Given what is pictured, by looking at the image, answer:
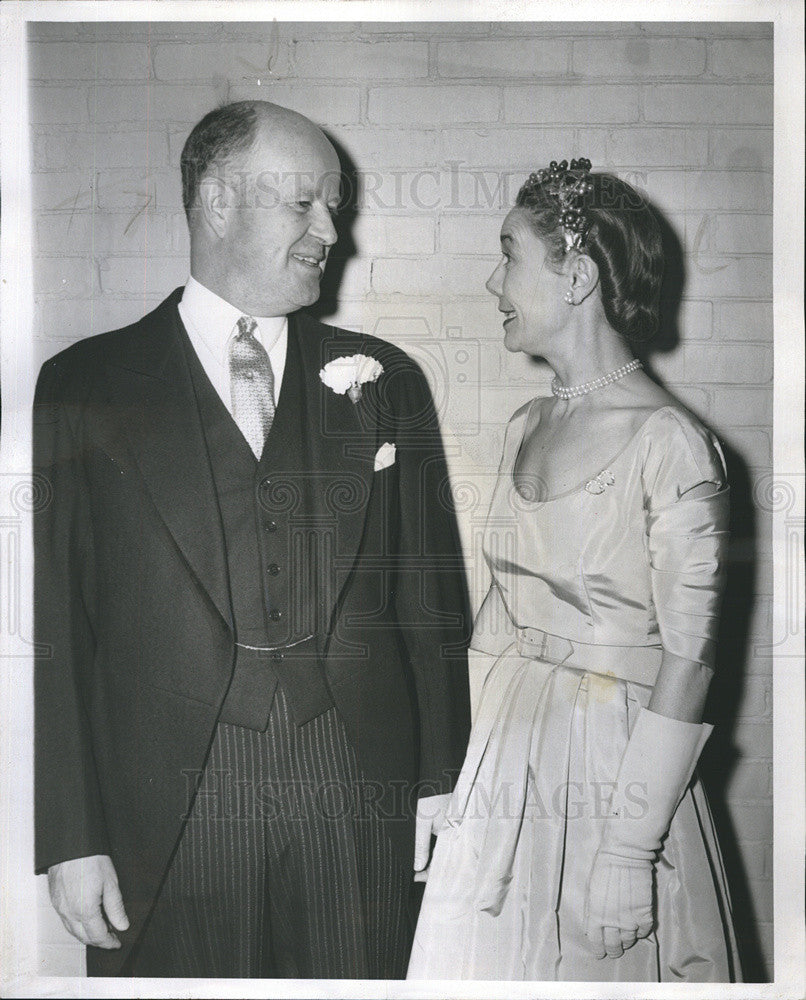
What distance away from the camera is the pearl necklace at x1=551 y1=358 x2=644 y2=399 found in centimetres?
182

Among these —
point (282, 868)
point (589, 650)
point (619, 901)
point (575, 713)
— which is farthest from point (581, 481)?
point (282, 868)

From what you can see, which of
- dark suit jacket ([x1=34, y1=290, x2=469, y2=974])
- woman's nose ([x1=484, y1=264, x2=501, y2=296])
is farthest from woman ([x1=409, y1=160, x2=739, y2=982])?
dark suit jacket ([x1=34, y1=290, x2=469, y2=974])

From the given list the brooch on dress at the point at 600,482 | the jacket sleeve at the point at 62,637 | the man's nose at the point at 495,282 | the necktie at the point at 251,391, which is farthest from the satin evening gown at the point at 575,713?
the jacket sleeve at the point at 62,637

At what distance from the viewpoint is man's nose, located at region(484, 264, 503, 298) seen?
72.2 inches

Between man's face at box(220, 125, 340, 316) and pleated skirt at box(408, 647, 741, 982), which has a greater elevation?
man's face at box(220, 125, 340, 316)

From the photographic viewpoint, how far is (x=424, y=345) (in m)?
1.84

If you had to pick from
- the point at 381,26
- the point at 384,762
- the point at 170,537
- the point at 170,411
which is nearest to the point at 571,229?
the point at 381,26

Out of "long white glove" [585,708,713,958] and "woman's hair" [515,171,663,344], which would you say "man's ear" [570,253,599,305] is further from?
"long white glove" [585,708,713,958]

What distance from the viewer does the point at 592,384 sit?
1.82 m

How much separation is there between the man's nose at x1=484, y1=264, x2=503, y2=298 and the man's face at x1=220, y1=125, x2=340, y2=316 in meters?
→ 0.29

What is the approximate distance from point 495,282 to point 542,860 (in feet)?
3.40

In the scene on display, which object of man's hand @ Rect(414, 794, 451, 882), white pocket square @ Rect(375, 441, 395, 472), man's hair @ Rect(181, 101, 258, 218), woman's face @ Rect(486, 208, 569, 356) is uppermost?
man's hair @ Rect(181, 101, 258, 218)

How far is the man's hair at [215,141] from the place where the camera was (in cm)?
182

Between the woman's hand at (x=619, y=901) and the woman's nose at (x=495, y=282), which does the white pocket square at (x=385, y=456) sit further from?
the woman's hand at (x=619, y=901)
